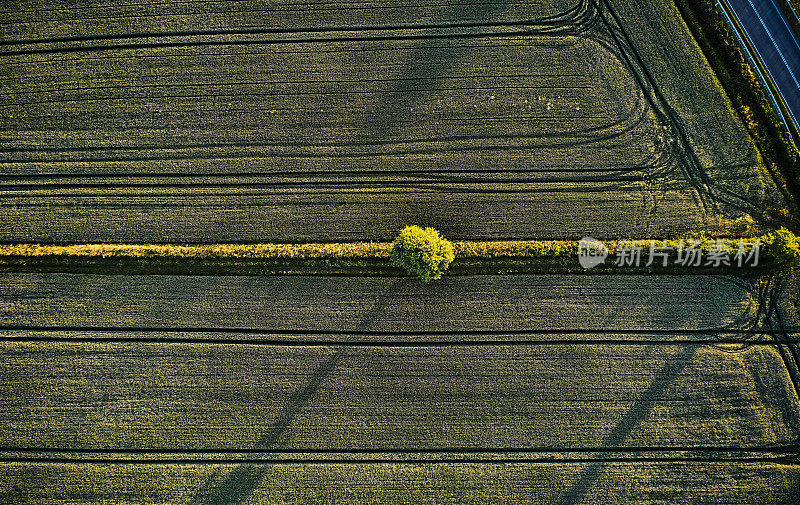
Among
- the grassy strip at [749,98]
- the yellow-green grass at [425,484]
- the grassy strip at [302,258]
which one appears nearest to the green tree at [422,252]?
the grassy strip at [302,258]

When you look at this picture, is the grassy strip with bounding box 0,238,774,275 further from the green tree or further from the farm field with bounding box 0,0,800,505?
the green tree

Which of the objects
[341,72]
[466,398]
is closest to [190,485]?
[466,398]

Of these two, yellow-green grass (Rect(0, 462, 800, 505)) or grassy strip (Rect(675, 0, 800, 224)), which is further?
grassy strip (Rect(675, 0, 800, 224))

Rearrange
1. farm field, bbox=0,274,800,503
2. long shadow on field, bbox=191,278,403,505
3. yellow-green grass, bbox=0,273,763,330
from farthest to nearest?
yellow-green grass, bbox=0,273,763,330
farm field, bbox=0,274,800,503
long shadow on field, bbox=191,278,403,505

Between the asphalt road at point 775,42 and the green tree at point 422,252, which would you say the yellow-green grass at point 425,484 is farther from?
the asphalt road at point 775,42

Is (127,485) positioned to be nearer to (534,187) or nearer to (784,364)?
(534,187)

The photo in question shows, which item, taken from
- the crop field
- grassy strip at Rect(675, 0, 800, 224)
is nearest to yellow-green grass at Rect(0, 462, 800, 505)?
the crop field

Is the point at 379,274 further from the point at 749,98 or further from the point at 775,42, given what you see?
the point at 775,42
